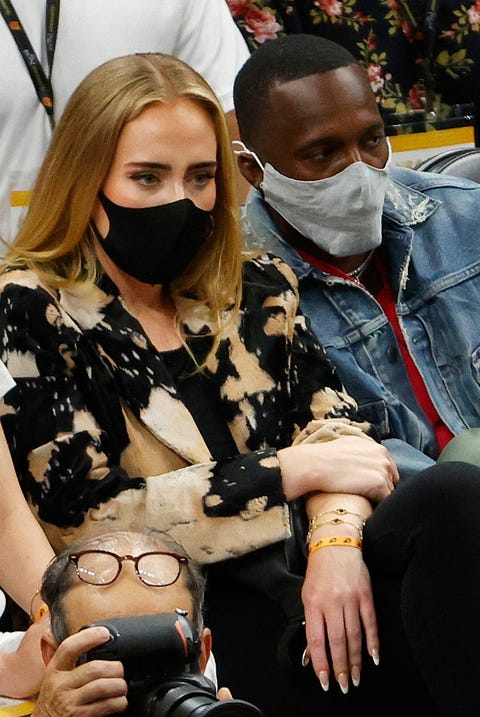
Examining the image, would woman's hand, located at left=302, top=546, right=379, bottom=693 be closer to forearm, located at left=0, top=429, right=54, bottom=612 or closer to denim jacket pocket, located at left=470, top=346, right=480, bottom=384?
forearm, located at left=0, top=429, right=54, bottom=612

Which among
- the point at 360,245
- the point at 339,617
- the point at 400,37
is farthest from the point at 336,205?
the point at 400,37

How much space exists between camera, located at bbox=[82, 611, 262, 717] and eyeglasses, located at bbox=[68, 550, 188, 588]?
0.10m

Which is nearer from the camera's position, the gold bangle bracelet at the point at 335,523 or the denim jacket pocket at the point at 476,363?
the gold bangle bracelet at the point at 335,523

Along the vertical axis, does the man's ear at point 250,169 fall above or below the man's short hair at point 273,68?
below

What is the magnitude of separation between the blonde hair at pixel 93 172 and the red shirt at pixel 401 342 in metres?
0.35

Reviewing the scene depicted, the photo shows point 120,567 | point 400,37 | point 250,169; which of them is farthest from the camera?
point 400,37

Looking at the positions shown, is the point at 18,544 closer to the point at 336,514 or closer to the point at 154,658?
the point at 336,514

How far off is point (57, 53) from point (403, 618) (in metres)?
1.63

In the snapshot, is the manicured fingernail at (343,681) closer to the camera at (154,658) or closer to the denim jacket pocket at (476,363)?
the camera at (154,658)

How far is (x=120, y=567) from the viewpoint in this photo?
76.1 inches

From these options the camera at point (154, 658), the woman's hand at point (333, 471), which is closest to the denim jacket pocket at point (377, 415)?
the woman's hand at point (333, 471)

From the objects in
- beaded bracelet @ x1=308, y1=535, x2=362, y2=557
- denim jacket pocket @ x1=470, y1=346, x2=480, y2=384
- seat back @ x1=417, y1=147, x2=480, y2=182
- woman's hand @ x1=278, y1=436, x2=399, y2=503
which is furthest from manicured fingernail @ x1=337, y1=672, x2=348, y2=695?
seat back @ x1=417, y1=147, x2=480, y2=182

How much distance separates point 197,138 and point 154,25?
0.89 meters

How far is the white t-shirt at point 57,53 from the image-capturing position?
3355 millimetres
